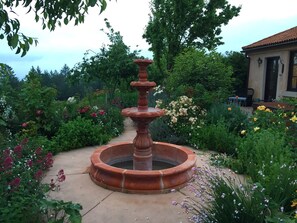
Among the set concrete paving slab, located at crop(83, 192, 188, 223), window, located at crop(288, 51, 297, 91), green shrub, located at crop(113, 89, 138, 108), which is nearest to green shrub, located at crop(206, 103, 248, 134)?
concrete paving slab, located at crop(83, 192, 188, 223)

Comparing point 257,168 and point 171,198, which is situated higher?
point 257,168

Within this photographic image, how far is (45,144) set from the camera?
5.33 m

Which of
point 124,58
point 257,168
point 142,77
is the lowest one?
point 257,168

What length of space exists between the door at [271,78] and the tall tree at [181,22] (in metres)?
3.08

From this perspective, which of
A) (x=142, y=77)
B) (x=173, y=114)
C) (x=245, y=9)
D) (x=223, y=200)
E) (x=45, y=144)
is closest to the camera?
(x=223, y=200)

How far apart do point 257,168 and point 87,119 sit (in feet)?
14.5

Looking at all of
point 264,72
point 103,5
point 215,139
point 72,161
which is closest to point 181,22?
point 264,72

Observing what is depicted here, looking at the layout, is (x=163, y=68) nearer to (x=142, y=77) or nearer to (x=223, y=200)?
(x=142, y=77)

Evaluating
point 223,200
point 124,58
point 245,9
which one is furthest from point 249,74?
point 223,200

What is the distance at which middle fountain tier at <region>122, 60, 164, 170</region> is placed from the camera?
13.3 ft

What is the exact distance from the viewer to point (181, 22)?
1341 cm

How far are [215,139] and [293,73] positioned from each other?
8.73 meters

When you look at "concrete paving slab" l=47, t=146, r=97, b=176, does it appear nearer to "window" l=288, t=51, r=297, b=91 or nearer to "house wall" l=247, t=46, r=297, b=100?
"house wall" l=247, t=46, r=297, b=100

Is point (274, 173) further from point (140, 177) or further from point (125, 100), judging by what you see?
point (125, 100)
